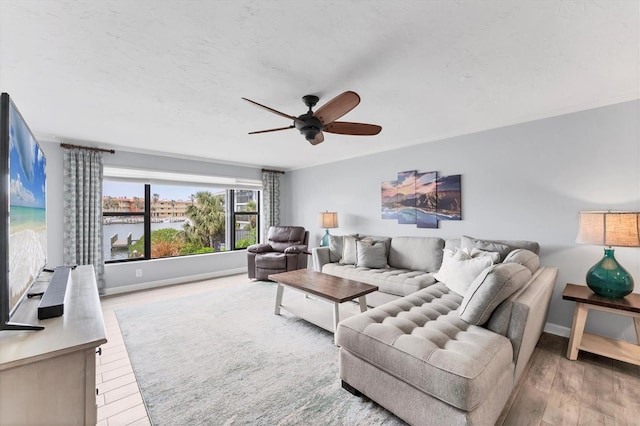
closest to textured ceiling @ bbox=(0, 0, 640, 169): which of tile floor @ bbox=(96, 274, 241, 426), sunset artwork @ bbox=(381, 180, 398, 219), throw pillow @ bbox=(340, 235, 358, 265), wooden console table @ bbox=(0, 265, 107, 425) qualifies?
sunset artwork @ bbox=(381, 180, 398, 219)

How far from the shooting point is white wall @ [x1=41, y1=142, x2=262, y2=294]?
369cm

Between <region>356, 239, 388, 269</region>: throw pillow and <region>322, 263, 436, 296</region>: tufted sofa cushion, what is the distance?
0.10m

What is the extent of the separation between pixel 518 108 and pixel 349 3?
234cm

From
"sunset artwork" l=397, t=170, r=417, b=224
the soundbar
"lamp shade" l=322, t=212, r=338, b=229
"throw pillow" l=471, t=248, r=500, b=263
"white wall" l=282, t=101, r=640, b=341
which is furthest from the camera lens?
"lamp shade" l=322, t=212, r=338, b=229

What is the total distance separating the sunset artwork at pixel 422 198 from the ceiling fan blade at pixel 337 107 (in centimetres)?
215

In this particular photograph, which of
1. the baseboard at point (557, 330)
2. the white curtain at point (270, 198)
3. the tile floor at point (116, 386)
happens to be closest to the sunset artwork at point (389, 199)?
the baseboard at point (557, 330)

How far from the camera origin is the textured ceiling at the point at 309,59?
1.42 metres

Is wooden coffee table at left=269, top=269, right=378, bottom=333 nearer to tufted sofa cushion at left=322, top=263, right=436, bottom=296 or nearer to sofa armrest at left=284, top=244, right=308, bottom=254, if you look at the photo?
tufted sofa cushion at left=322, top=263, right=436, bottom=296

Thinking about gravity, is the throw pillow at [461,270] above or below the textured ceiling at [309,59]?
below

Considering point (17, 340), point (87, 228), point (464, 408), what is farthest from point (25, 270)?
point (87, 228)

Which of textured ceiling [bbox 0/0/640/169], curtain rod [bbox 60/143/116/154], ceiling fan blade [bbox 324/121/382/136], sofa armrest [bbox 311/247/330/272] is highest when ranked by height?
textured ceiling [bbox 0/0/640/169]

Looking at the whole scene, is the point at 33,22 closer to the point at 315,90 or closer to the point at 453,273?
the point at 315,90

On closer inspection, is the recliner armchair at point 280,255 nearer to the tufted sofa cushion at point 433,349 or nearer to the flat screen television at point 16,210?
the tufted sofa cushion at point 433,349

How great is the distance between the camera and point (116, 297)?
4.03 metres
